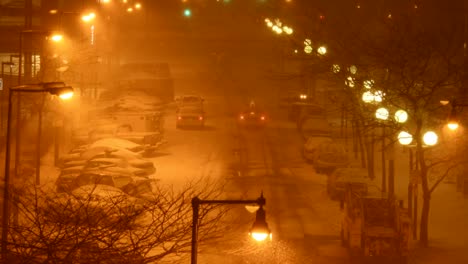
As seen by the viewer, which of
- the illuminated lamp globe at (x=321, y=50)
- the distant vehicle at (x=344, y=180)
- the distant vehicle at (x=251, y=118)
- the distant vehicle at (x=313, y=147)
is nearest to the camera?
the distant vehicle at (x=344, y=180)

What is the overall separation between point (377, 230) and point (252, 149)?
23611mm

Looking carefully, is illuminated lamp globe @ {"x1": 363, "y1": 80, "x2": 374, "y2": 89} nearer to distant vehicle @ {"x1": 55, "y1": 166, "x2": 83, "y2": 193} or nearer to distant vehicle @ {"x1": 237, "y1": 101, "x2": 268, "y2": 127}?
distant vehicle @ {"x1": 55, "y1": 166, "x2": 83, "y2": 193}

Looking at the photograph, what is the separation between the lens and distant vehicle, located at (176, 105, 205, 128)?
5316cm

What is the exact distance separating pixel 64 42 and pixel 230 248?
21995mm

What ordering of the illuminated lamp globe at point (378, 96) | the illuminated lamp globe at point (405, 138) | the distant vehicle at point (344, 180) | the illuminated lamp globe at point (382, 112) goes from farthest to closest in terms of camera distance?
the distant vehicle at point (344, 180), the illuminated lamp globe at point (378, 96), the illuminated lamp globe at point (382, 112), the illuminated lamp globe at point (405, 138)

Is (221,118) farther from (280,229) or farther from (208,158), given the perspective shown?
(280,229)

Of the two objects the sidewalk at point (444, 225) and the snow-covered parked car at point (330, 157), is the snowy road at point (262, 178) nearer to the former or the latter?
the snow-covered parked car at point (330, 157)

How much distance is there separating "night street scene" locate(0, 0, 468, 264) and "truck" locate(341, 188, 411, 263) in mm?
45

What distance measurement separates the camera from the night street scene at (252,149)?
58.7ft

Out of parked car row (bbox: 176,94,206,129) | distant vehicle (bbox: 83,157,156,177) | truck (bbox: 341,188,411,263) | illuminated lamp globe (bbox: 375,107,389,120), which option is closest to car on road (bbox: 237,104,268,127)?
parked car row (bbox: 176,94,206,129)

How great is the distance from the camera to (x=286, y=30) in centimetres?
4341

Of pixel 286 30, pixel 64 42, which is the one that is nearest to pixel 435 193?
pixel 286 30

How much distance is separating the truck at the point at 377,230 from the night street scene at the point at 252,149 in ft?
0.15

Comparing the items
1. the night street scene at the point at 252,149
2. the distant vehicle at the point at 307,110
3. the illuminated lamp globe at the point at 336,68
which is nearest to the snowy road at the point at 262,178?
the night street scene at the point at 252,149
